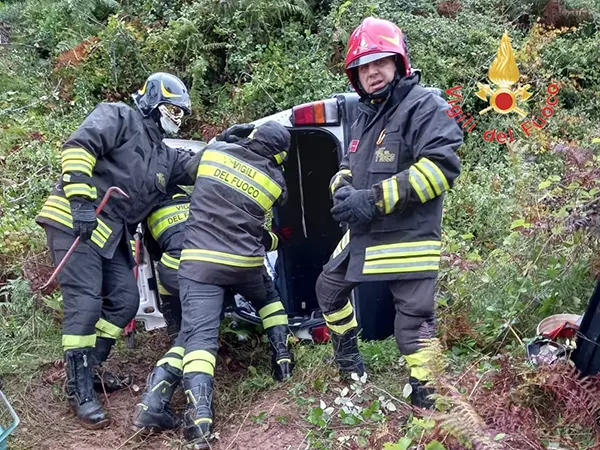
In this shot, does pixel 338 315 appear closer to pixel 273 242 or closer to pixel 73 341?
pixel 273 242

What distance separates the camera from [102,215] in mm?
3822

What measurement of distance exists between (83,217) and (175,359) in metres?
1.01

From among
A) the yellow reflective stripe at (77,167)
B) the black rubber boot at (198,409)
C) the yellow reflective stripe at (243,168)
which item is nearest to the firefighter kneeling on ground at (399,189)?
the yellow reflective stripe at (243,168)

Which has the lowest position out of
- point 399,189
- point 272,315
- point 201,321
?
point 272,315

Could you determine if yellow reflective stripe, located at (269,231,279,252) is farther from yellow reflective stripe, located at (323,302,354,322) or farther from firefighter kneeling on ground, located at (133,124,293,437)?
yellow reflective stripe, located at (323,302,354,322)

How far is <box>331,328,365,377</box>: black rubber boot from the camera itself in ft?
12.0

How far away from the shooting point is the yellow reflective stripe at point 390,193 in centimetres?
299

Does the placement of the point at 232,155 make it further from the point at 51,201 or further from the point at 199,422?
the point at 199,422

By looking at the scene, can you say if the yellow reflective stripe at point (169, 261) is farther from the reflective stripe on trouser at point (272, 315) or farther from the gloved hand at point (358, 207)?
the gloved hand at point (358, 207)

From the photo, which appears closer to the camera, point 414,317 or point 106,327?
point 414,317

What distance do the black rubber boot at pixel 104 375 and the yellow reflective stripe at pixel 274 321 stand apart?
40.1 inches

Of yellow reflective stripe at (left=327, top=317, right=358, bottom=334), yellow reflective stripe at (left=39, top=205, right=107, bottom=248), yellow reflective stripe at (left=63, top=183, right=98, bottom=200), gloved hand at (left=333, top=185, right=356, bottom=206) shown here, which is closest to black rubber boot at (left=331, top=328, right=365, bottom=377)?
yellow reflective stripe at (left=327, top=317, right=358, bottom=334)

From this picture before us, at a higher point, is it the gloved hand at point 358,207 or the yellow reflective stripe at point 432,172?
the yellow reflective stripe at point 432,172

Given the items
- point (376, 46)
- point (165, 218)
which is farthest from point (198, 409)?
point (376, 46)
